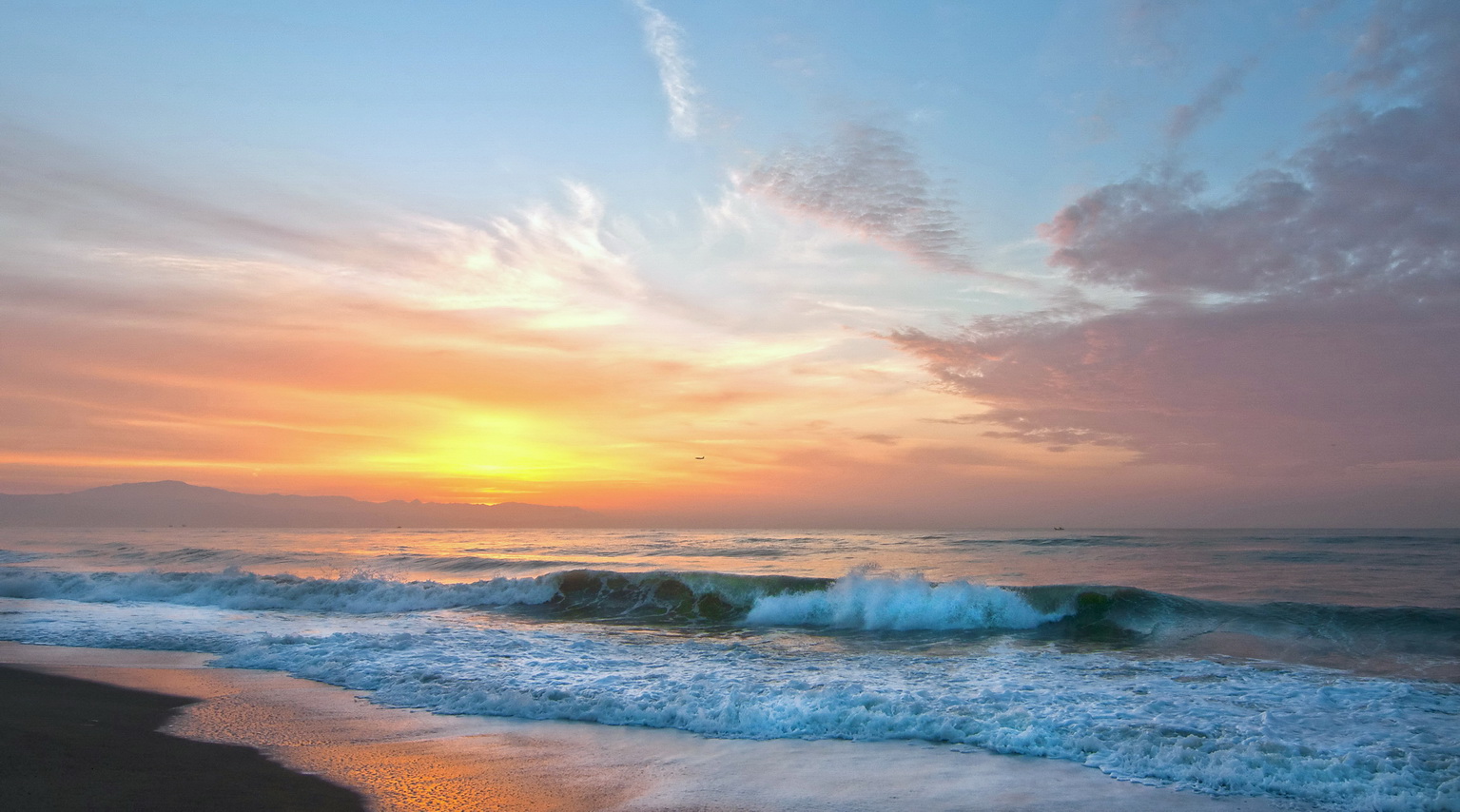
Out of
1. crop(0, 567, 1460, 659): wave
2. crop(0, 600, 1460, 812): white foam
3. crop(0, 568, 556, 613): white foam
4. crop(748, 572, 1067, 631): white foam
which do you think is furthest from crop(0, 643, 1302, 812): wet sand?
crop(0, 568, 556, 613): white foam

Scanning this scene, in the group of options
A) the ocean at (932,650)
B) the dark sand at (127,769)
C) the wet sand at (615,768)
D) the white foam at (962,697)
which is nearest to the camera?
the dark sand at (127,769)

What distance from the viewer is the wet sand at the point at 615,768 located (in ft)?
20.5

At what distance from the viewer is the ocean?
780 cm

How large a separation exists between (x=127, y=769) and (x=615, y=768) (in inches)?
172

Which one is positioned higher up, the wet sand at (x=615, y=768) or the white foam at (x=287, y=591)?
the wet sand at (x=615, y=768)

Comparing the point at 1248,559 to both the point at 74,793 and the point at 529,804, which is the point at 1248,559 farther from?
the point at 74,793

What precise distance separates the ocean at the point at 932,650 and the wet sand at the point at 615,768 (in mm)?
495

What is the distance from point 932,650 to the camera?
1377 cm

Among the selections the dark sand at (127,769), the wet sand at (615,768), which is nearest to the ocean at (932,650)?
the wet sand at (615,768)

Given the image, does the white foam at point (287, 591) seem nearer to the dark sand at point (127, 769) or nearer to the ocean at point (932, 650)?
the ocean at point (932, 650)

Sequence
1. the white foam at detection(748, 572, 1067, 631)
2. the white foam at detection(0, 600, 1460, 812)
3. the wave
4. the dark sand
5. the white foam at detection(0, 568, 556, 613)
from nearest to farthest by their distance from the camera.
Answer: the dark sand < the white foam at detection(0, 600, 1460, 812) < the wave < the white foam at detection(748, 572, 1067, 631) < the white foam at detection(0, 568, 556, 613)

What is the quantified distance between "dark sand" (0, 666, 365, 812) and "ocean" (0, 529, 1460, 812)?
9.02 feet

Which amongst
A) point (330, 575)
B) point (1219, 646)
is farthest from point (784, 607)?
point (330, 575)

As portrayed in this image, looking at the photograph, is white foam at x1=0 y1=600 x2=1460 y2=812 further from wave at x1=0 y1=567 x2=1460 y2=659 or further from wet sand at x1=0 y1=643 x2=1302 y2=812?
wave at x1=0 y1=567 x2=1460 y2=659
